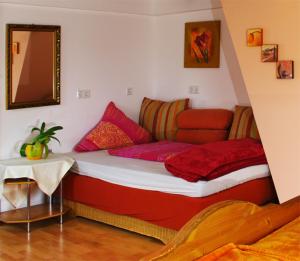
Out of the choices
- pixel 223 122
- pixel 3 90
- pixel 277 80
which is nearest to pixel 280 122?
pixel 277 80

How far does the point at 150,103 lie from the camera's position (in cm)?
631

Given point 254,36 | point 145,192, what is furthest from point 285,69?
point 145,192

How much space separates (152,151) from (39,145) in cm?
108

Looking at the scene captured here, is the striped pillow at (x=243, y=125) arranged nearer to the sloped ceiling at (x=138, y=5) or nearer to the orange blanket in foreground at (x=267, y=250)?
the sloped ceiling at (x=138, y=5)

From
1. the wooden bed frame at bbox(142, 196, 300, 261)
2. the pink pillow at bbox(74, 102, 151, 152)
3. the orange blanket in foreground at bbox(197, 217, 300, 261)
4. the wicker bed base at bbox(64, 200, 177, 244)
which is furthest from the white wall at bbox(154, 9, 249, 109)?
the orange blanket in foreground at bbox(197, 217, 300, 261)

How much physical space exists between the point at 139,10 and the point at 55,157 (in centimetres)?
216

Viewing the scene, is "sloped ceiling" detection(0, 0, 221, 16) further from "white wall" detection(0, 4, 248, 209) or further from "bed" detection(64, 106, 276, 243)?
"bed" detection(64, 106, 276, 243)

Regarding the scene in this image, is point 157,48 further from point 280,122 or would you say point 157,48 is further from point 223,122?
point 280,122

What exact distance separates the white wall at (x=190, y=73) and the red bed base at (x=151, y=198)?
1.31 m

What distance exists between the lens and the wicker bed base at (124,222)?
14.6 ft

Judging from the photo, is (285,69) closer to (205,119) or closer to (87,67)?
(205,119)

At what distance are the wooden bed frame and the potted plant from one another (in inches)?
106

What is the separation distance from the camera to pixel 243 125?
5.41 meters

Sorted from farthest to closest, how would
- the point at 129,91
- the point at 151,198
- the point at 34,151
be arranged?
the point at 129,91, the point at 34,151, the point at 151,198
